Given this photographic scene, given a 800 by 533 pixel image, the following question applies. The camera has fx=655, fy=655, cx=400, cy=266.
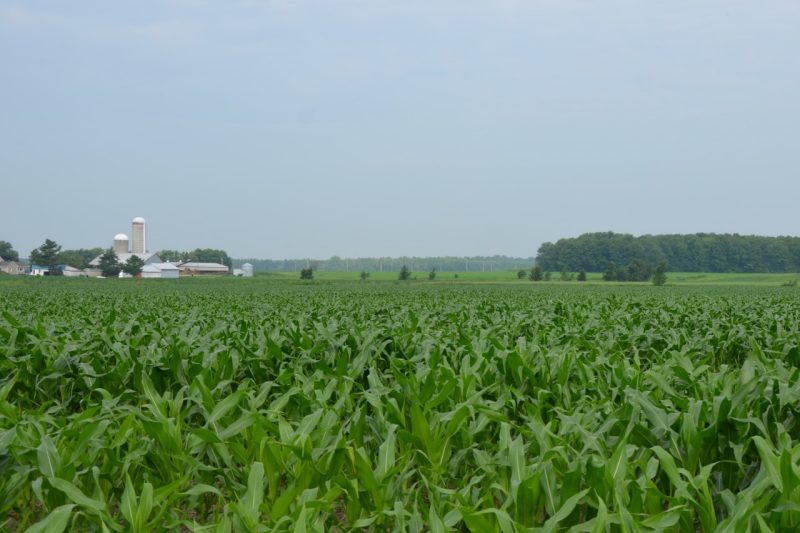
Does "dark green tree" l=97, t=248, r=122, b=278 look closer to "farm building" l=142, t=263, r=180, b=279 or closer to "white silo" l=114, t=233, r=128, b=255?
"farm building" l=142, t=263, r=180, b=279

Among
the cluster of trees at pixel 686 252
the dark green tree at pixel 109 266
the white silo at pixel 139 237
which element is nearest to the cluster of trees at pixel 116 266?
the dark green tree at pixel 109 266

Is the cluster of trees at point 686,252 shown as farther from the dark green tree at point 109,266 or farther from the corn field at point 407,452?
the corn field at point 407,452

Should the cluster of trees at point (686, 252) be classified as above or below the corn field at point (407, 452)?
above

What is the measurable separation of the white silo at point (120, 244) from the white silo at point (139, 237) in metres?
1.52

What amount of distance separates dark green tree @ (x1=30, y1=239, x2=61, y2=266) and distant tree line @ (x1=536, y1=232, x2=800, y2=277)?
293ft

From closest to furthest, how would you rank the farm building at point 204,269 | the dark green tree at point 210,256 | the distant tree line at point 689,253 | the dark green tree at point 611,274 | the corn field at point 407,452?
the corn field at point 407,452 < the dark green tree at point 611,274 < the distant tree line at point 689,253 < the farm building at point 204,269 < the dark green tree at point 210,256

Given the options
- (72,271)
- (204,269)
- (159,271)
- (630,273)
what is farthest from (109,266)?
(630,273)

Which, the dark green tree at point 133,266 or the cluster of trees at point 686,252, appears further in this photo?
the cluster of trees at point 686,252

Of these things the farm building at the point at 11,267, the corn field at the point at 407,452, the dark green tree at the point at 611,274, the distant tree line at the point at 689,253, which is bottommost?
the corn field at the point at 407,452

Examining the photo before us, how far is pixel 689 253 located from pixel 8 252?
131770mm

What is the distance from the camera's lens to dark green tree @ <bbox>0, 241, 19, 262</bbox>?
421 feet

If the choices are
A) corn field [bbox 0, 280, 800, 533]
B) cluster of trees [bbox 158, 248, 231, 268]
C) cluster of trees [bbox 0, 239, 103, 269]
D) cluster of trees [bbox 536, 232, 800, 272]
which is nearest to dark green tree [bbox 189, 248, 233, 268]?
cluster of trees [bbox 158, 248, 231, 268]

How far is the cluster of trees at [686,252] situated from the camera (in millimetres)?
120438

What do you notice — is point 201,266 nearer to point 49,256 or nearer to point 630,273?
point 49,256
